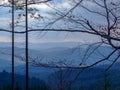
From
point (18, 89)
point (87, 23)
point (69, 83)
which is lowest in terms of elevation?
point (18, 89)

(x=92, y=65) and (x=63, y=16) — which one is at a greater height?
(x=63, y=16)

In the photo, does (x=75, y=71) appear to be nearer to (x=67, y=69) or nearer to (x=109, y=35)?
(x=67, y=69)

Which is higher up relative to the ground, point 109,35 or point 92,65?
point 109,35

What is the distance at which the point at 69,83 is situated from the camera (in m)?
6.11

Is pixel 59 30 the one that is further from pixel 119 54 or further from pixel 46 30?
pixel 119 54

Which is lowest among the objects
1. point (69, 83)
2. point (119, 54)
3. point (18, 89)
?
point (18, 89)

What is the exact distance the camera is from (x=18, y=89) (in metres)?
56.5

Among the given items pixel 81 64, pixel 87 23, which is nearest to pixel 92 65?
pixel 81 64

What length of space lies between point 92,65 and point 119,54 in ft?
1.49

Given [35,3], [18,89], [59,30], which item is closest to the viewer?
[59,30]

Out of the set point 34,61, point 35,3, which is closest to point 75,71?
point 34,61

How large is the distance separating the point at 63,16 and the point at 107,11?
25.3 inches

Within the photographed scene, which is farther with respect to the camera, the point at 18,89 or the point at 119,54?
the point at 18,89

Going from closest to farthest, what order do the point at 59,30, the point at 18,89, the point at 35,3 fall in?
the point at 59,30 < the point at 35,3 < the point at 18,89
